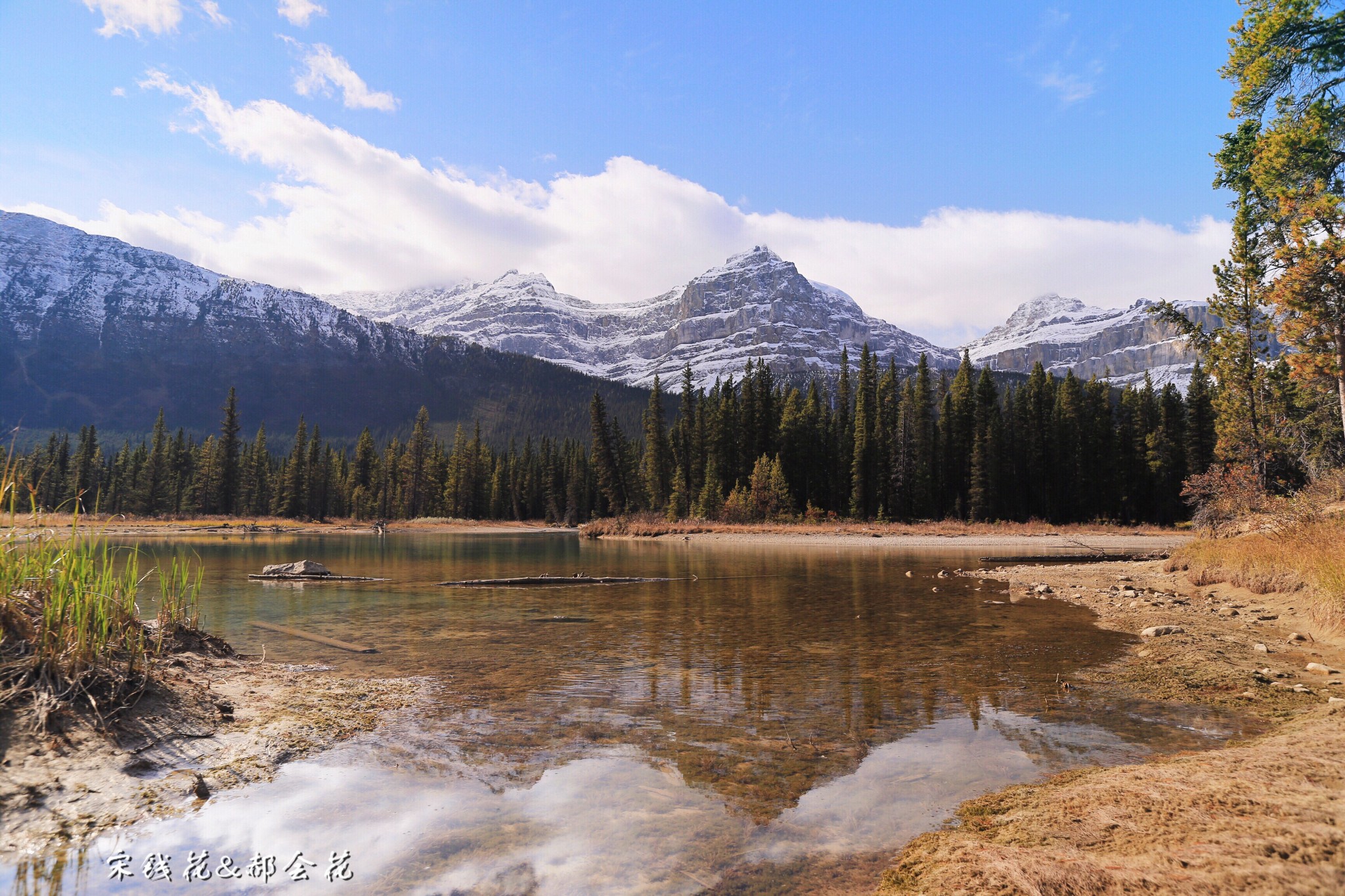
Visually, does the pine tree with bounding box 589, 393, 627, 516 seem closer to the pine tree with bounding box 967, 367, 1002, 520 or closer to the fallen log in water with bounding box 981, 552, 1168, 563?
the pine tree with bounding box 967, 367, 1002, 520

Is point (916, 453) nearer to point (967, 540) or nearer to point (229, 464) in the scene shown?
point (967, 540)

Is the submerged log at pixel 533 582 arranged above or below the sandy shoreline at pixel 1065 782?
below

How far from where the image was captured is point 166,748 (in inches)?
256

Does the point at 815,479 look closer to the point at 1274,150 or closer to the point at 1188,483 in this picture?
Answer: the point at 1188,483

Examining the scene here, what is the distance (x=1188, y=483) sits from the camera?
28.1 m

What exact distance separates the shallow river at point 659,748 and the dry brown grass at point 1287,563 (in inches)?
136

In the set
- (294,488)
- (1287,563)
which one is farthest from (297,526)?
(1287,563)

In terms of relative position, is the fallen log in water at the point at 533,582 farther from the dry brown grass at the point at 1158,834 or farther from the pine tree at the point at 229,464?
the pine tree at the point at 229,464

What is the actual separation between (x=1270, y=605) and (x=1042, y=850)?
1556 centimetres

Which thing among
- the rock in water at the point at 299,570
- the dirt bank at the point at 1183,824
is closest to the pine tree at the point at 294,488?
the rock in water at the point at 299,570

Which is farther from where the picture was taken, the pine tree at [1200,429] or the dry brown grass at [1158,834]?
the pine tree at [1200,429]

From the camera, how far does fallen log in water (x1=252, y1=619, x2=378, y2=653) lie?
494 inches

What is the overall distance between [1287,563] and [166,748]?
21427 mm

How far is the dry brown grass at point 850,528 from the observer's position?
60844 mm
